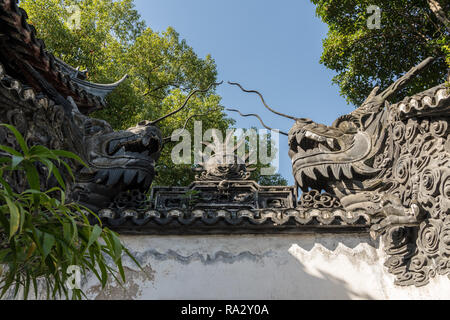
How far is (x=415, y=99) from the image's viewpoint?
554 centimetres

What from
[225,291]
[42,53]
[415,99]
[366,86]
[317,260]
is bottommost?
[225,291]

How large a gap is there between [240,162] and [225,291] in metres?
2.79

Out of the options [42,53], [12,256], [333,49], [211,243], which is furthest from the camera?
[333,49]

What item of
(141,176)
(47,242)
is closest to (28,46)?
(141,176)

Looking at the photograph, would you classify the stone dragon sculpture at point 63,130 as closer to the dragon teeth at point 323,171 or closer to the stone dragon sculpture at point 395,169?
the stone dragon sculpture at point 395,169

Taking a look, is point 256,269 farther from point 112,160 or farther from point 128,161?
point 112,160

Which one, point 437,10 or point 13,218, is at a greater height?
point 437,10

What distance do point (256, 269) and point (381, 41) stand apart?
7.17 metres

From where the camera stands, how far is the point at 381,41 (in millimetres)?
10281

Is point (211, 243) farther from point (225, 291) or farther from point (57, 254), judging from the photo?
point (57, 254)

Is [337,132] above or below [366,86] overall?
below

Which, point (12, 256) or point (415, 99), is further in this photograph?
point (415, 99)

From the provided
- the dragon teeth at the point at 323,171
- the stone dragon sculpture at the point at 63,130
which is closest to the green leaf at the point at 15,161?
the stone dragon sculpture at the point at 63,130

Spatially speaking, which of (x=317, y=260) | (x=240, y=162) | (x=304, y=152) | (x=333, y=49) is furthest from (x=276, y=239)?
(x=333, y=49)
